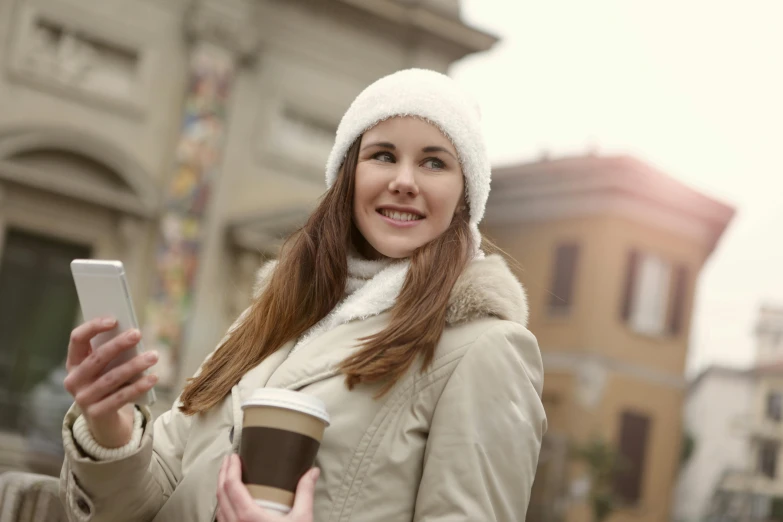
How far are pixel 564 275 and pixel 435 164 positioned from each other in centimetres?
1925

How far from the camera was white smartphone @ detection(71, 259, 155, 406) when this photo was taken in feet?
5.65

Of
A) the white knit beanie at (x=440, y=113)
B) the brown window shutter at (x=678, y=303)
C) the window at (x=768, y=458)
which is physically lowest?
the window at (x=768, y=458)

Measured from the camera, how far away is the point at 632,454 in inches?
801

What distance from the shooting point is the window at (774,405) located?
110ft

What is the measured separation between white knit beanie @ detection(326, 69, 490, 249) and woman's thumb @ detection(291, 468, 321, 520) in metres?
0.72

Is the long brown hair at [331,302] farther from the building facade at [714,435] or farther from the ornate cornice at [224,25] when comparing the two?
the building facade at [714,435]

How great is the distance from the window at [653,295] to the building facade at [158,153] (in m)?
9.71

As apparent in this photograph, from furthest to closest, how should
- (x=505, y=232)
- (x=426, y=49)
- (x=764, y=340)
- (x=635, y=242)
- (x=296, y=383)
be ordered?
1. (x=764, y=340)
2. (x=505, y=232)
3. (x=635, y=242)
4. (x=426, y=49)
5. (x=296, y=383)

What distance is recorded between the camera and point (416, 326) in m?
1.93

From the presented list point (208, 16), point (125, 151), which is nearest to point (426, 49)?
point (208, 16)

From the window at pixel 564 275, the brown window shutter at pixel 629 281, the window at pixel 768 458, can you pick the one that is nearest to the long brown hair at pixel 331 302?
the window at pixel 564 275

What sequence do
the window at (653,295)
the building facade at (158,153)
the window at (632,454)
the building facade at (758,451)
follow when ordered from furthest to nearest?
the building facade at (758,451)
the window at (653,295)
the window at (632,454)
the building facade at (158,153)

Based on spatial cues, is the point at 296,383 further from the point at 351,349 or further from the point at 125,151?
the point at 125,151

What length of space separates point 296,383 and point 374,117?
24.8 inches
